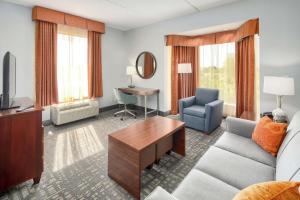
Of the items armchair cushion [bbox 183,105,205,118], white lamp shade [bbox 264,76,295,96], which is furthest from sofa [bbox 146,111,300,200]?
armchair cushion [bbox 183,105,205,118]

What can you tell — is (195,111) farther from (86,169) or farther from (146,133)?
(86,169)

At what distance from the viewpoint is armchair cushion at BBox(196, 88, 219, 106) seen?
12.3 feet

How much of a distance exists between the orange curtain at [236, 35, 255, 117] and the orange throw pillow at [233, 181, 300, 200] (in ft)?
9.96

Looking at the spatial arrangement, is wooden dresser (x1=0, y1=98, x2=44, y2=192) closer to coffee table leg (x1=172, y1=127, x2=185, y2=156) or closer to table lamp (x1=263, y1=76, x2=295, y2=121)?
coffee table leg (x1=172, y1=127, x2=185, y2=156)

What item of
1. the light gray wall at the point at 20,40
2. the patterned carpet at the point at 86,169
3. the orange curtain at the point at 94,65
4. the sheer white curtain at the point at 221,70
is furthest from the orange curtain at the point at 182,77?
the light gray wall at the point at 20,40

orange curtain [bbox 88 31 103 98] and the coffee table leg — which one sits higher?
Result: orange curtain [bbox 88 31 103 98]

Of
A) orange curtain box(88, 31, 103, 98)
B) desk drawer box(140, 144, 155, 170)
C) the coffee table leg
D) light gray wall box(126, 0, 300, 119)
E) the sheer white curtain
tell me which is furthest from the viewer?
orange curtain box(88, 31, 103, 98)

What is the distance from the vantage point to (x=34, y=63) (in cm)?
359

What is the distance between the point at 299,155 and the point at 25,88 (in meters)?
4.41

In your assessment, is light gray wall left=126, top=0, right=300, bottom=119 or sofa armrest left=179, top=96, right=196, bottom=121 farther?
sofa armrest left=179, top=96, right=196, bottom=121

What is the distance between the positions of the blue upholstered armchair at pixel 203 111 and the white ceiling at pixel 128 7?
1.86m

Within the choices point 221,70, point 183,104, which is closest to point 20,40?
point 183,104

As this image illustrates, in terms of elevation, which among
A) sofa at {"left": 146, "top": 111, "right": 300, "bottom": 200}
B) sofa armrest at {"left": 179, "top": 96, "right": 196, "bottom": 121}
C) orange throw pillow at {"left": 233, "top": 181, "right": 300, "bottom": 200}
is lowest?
sofa at {"left": 146, "top": 111, "right": 300, "bottom": 200}

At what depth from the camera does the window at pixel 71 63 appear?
13.0 feet
